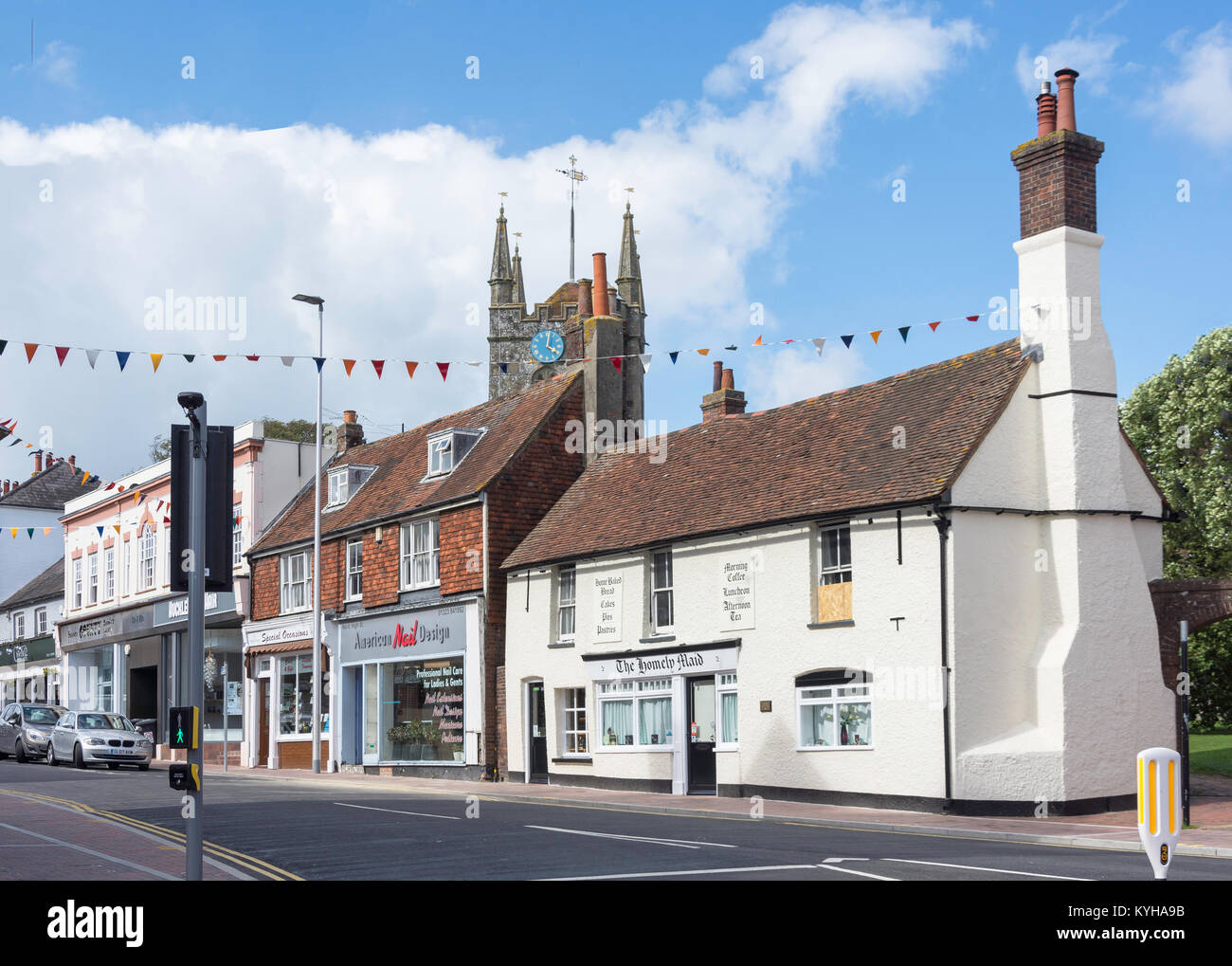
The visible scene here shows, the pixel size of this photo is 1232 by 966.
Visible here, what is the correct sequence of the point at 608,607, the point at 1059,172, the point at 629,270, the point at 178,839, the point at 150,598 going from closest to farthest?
1. the point at 178,839
2. the point at 1059,172
3. the point at 608,607
4. the point at 150,598
5. the point at 629,270

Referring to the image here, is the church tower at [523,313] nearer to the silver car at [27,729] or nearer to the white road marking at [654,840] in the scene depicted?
the silver car at [27,729]

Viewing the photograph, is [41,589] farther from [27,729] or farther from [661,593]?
[661,593]

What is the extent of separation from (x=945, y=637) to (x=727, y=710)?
5.57 m

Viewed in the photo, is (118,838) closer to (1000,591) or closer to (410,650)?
(1000,591)

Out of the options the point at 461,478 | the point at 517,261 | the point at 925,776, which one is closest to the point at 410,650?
the point at 461,478

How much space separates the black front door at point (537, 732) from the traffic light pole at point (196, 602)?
2014 cm

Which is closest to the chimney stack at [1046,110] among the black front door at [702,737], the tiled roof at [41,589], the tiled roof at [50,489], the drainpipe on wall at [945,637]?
the drainpipe on wall at [945,637]

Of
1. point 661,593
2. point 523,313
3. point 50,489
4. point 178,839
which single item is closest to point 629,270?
point 523,313

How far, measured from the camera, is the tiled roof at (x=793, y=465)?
2239 cm

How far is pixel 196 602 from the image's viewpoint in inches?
396

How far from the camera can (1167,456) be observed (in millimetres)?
41281

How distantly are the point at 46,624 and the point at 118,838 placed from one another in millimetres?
44248

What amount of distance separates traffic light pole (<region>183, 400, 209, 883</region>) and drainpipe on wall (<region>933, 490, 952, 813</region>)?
13.5 metres

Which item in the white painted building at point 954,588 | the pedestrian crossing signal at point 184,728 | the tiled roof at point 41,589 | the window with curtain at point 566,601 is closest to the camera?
the pedestrian crossing signal at point 184,728
